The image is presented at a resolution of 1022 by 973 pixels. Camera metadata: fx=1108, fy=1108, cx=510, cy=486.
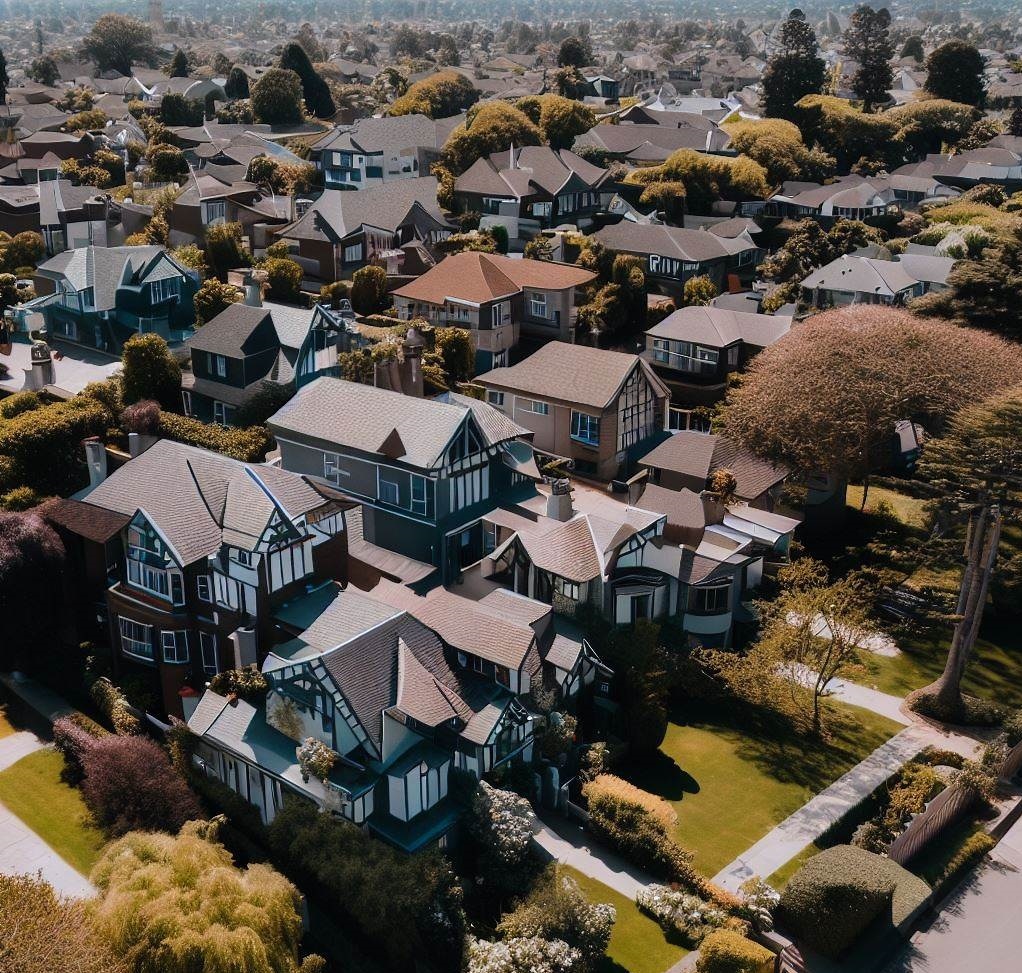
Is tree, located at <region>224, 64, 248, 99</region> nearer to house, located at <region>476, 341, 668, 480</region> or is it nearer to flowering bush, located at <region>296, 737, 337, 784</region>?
house, located at <region>476, 341, 668, 480</region>

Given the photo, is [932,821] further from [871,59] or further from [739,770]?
[871,59]

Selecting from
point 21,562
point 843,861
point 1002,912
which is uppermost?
point 21,562

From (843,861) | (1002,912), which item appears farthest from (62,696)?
(1002,912)

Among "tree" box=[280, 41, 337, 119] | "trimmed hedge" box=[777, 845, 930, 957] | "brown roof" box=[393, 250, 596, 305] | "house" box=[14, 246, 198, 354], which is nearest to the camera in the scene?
"trimmed hedge" box=[777, 845, 930, 957]

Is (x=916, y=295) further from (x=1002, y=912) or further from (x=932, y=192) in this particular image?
(x=1002, y=912)

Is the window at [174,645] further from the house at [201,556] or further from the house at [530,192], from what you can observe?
the house at [530,192]

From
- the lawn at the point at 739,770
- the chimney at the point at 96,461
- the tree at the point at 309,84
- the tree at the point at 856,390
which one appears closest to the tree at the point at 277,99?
the tree at the point at 309,84

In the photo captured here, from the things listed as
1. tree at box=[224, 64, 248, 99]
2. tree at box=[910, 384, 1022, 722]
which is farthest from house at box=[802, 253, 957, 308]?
tree at box=[224, 64, 248, 99]
